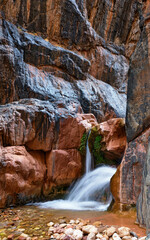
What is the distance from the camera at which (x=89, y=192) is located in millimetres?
6832

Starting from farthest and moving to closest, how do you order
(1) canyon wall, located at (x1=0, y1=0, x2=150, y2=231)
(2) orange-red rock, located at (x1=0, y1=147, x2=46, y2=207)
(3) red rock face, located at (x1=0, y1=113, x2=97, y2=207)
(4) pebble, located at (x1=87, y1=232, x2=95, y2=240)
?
1. (3) red rock face, located at (x1=0, y1=113, x2=97, y2=207)
2. (2) orange-red rock, located at (x1=0, y1=147, x2=46, y2=207)
3. (1) canyon wall, located at (x1=0, y1=0, x2=150, y2=231)
4. (4) pebble, located at (x1=87, y1=232, x2=95, y2=240)

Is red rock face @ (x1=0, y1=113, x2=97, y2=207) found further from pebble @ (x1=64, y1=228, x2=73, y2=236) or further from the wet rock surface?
the wet rock surface

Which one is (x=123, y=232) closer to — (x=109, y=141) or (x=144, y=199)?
(x=144, y=199)

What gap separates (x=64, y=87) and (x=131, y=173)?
11515mm

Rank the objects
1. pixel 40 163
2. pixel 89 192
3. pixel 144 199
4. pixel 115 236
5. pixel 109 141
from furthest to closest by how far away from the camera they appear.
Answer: pixel 109 141 < pixel 40 163 < pixel 89 192 < pixel 144 199 < pixel 115 236

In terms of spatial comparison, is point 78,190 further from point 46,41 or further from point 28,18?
point 28,18

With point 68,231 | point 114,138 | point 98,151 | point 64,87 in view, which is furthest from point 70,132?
point 64,87

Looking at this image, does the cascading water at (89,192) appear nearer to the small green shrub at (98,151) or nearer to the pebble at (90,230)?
the small green shrub at (98,151)

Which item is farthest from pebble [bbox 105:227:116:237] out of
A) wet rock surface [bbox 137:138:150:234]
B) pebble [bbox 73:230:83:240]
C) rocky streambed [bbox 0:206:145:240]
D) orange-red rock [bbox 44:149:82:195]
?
orange-red rock [bbox 44:149:82:195]

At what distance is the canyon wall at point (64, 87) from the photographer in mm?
5246

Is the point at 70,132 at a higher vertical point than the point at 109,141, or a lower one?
higher

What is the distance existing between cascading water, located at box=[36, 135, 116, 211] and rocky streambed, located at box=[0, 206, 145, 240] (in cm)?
103

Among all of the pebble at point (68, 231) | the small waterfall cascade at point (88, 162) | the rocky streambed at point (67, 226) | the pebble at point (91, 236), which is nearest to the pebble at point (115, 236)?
the rocky streambed at point (67, 226)

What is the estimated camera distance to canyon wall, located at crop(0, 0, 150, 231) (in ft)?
17.2
